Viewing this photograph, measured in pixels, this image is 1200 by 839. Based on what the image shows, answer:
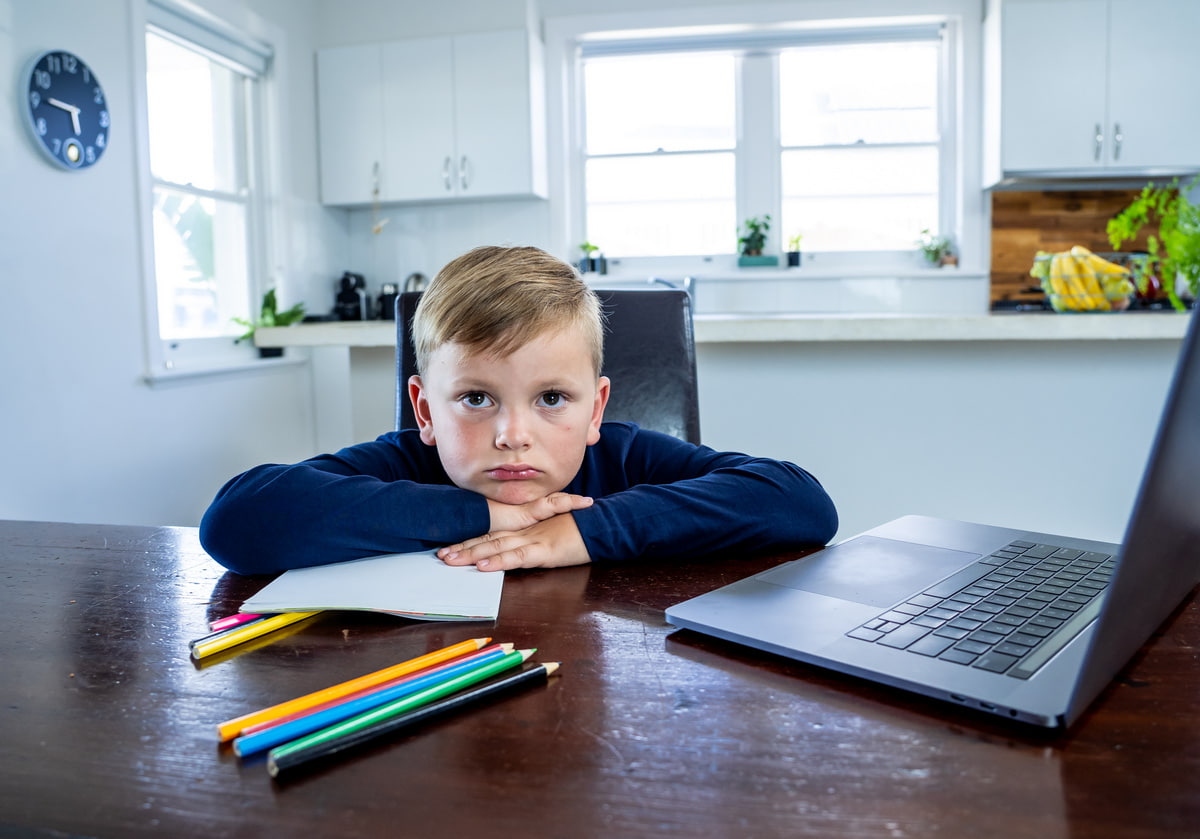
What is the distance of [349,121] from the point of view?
14.1ft

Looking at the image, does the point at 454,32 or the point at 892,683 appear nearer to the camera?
the point at 892,683

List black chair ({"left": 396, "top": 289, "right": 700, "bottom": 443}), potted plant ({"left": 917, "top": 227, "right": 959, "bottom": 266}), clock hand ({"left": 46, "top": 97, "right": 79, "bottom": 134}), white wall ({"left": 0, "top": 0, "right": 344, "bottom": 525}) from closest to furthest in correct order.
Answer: black chair ({"left": 396, "top": 289, "right": 700, "bottom": 443}) → white wall ({"left": 0, "top": 0, "right": 344, "bottom": 525}) → clock hand ({"left": 46, "top": 97, "right": 79, "bottom": 134}) → potted plant ({"left": 917, "top": 227, "right": 959, "bottom": 266})

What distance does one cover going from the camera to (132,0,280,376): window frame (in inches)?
120

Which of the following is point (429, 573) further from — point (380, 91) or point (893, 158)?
point (893, 158)

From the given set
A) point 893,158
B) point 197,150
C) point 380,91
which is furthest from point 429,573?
point 893,158

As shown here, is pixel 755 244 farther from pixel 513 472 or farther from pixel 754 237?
pixel 513 472

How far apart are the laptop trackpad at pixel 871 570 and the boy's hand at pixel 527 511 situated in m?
0.22

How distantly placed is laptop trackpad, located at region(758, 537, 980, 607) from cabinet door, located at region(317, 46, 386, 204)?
389cm

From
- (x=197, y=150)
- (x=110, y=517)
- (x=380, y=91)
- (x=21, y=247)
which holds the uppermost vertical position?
(x=380, y=91)

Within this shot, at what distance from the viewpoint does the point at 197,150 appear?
3582 mm

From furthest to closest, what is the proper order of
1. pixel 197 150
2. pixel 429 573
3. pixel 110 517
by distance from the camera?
1. pixel 197 150
2. pixel 110 517
3. pixel 429 573

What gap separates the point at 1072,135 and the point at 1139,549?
4.05 m

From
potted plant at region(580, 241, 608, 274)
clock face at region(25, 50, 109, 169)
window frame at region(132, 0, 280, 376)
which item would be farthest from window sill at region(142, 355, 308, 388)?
potted plant at region(580, 241, 608, 274)

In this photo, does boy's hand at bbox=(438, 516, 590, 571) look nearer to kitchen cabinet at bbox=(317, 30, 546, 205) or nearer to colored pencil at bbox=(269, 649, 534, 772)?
colored pencil at bbox=(269, 649, 534, 772)
